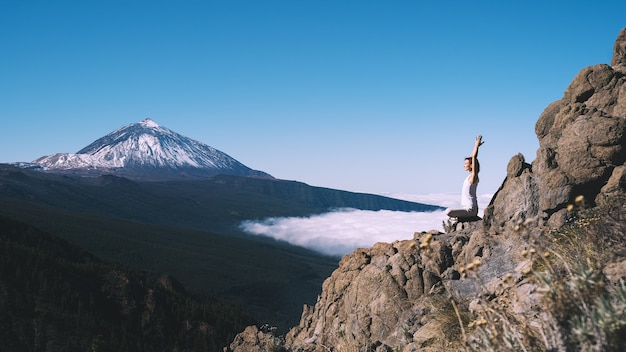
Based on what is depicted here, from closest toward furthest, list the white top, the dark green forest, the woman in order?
the woman < the white top < the dark green forest

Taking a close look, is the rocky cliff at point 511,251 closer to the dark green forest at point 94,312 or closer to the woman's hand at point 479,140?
the woman's hand at point 479,140

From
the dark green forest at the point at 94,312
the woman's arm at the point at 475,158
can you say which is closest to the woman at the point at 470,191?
the woman's arm at the point at 475,158

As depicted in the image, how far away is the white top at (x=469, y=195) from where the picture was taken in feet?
43.9

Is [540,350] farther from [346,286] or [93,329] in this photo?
[93,329]

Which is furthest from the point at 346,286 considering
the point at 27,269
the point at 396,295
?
the point at 27,269

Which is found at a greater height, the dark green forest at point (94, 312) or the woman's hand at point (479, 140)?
the woman's hand at point (479, 140)

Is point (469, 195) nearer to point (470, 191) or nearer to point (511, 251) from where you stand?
point (470, 191)

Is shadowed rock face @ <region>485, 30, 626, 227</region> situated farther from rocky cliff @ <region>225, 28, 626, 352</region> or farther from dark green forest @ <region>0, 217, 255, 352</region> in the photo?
dark green forest @ <region>0, 217, 255, 352</region>

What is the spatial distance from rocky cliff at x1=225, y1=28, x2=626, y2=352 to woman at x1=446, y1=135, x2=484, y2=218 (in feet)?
1.96

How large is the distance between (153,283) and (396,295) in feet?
384

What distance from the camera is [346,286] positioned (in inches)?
664

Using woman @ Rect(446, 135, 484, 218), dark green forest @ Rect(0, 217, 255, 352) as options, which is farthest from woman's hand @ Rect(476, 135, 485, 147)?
dark green forest @ Rect(0, 217, 255, 352)

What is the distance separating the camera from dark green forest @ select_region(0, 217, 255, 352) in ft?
232

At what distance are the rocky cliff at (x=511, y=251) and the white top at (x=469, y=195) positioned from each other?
646 mm
